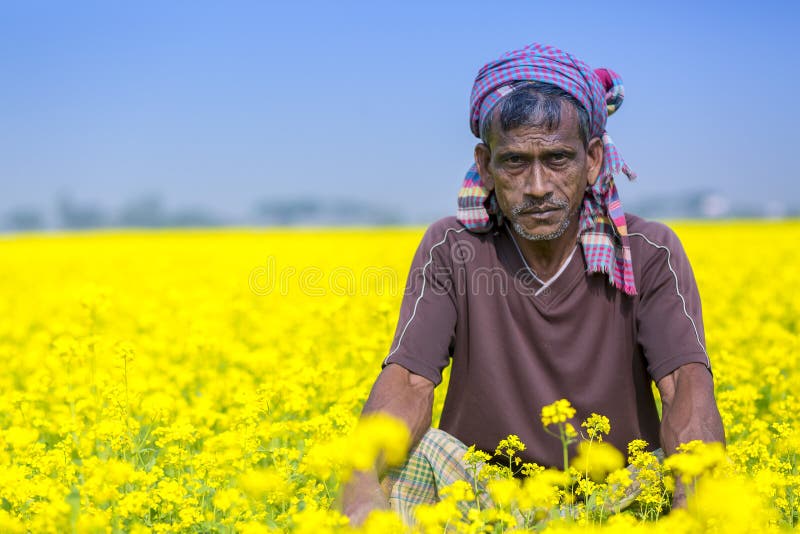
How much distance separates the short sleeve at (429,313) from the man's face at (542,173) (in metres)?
0.29

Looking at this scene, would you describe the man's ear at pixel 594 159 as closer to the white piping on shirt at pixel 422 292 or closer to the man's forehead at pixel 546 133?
the man's forehead at pixel 546 133

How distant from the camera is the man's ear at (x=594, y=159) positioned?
2.84 meters

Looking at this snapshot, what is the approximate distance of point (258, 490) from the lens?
7.55 ft

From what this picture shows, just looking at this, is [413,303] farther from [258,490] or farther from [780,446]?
[780,446]

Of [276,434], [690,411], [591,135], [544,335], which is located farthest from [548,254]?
[276,434]

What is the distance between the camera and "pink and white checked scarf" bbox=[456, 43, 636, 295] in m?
2.75

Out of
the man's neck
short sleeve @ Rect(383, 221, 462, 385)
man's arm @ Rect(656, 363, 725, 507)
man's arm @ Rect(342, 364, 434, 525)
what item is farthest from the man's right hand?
the man's neck

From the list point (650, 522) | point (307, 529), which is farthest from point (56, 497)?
point (650, 522)

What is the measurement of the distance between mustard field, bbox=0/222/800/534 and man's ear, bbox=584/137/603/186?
0.81 metres

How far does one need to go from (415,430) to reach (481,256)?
649mm

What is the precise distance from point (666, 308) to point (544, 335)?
394mm

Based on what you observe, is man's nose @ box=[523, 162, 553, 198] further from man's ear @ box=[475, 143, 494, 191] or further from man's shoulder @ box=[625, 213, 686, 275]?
man's shoulder @ box=[625, 213, 686, 275]

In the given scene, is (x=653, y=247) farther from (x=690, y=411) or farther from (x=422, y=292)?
(x=422, y=292)

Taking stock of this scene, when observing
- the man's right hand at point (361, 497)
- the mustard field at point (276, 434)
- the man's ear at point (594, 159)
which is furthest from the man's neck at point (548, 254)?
the man's right hand at point (361, 497)
